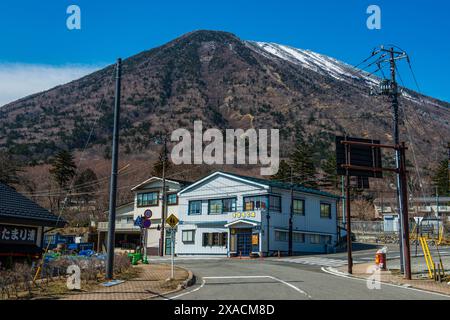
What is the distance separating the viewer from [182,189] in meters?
49.4

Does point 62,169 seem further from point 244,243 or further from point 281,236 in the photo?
point 281,236

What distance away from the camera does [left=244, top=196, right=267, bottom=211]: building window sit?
41.7m

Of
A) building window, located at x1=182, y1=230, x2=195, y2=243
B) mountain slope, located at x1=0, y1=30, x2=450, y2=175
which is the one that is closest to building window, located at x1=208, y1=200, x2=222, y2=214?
building window, located at x1=182, y1=230, x2=195, y2=243

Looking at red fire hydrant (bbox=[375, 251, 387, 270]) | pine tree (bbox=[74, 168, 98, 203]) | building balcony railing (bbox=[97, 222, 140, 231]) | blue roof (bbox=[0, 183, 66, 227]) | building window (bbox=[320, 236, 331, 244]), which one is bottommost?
red fire hydrant (bbox=[375, 251, 387, 270])

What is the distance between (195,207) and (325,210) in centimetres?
1300

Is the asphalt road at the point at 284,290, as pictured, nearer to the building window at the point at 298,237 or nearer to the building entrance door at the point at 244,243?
the building entrance door at the point at 244,243

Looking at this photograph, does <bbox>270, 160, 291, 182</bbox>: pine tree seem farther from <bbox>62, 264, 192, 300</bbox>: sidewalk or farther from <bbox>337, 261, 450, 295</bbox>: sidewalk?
<bbox>62, 264, 192, 300</bbox>: sidewalk

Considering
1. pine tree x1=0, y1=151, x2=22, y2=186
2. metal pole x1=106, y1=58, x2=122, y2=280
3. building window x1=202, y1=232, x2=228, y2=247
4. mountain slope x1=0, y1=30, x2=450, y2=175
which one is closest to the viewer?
metal pole x1=106, y1=58, x2=122, y2=280

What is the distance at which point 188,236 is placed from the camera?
47469 mm

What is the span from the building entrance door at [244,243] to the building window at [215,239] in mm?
1634

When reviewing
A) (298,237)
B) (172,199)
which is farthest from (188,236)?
(298,237)
